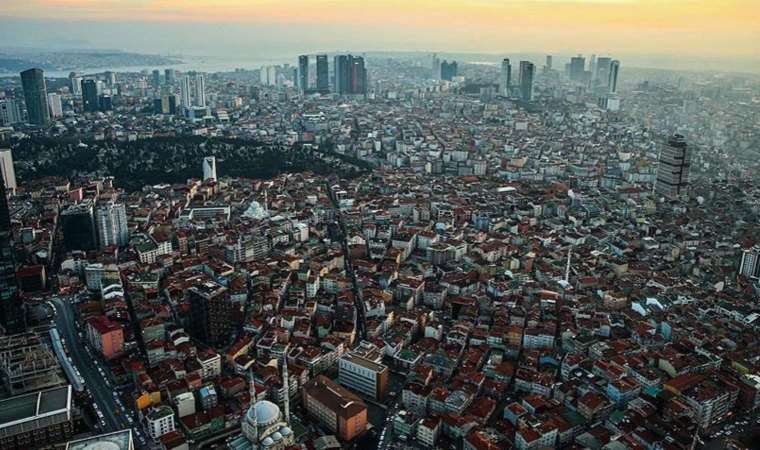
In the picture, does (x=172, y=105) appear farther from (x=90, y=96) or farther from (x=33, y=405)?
(x=33, y=405)

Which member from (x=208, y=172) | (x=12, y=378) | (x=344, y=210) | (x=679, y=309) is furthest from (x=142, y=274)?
(x=679, y=309)

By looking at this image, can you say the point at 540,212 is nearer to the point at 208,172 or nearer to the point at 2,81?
the point at 208,172

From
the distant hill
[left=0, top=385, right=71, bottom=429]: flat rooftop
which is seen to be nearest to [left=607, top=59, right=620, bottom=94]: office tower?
[left=0, top=385, right=71, bottom=429]: flat rooftop

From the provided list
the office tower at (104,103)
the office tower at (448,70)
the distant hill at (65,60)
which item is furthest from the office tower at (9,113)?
the office tower at (448,70)

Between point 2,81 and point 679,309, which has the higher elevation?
point 2,81

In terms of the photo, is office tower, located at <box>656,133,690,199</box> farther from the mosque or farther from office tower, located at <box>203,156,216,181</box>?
the mosque

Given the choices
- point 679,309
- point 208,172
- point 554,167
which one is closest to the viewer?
point 679,309

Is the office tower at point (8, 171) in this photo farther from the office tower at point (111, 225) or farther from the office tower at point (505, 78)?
the office tower at point (505, 78)
